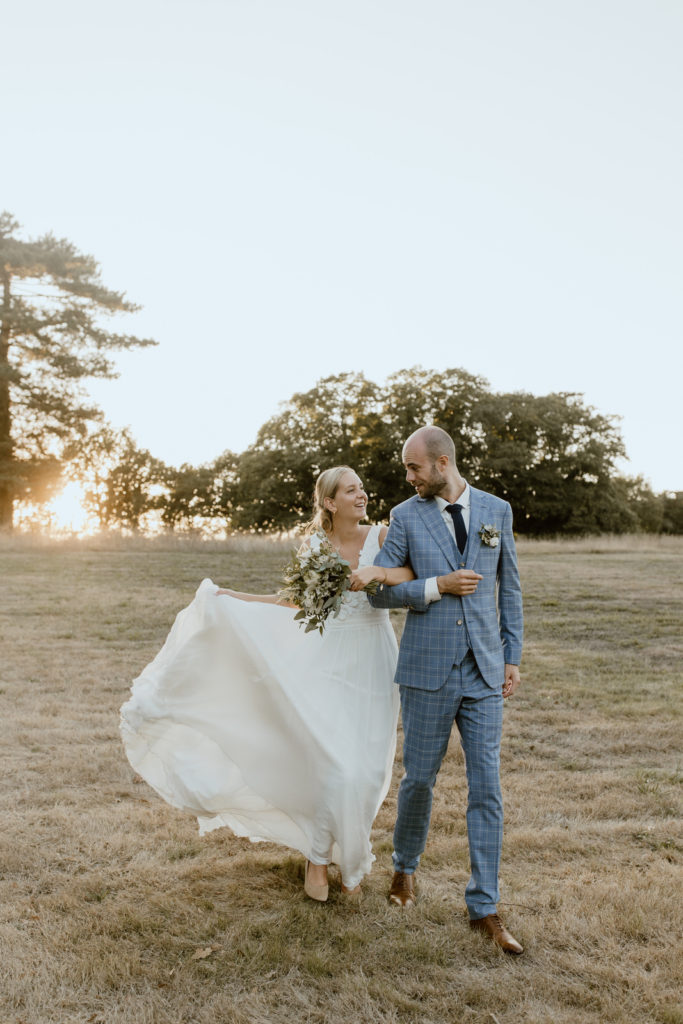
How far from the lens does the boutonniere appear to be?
4.47 m

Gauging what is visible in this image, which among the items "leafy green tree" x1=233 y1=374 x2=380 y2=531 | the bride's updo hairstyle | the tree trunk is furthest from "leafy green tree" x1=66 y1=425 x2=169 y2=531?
the bride's updo hairstyle

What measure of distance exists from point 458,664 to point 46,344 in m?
32.1

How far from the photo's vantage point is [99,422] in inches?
1369

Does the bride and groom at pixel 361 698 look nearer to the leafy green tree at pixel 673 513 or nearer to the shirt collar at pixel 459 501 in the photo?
the shirt collar at pixel 459 501

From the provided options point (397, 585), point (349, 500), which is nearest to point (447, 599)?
point (397, 585)

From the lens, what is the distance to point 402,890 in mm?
4652

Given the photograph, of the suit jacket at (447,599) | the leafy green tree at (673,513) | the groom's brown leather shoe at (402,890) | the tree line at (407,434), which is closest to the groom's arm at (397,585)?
the suit jacket at (447,599)

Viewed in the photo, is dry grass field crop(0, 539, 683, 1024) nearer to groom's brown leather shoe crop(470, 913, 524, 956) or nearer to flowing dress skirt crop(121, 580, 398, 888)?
groom's brown leather shoe crop(470, 913, 524, 956)

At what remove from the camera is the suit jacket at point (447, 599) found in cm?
438

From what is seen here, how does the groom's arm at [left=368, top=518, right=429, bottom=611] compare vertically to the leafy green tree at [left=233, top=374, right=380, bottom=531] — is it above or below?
below

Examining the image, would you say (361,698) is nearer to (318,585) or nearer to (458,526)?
(318,585)

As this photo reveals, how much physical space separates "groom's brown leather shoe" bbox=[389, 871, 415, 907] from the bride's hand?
1.66 meters

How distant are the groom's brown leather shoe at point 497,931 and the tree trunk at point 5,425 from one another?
102ft

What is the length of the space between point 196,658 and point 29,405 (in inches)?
1242
